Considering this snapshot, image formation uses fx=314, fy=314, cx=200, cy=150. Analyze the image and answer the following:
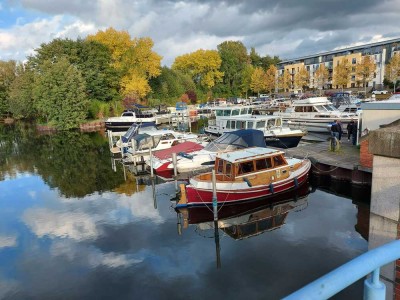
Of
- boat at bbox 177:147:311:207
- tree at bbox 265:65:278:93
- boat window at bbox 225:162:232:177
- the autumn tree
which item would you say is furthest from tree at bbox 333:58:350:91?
boat window at bbox 225:162:232:177

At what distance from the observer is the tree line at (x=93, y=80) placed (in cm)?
5322

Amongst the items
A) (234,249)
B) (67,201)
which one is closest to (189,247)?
(234,249)

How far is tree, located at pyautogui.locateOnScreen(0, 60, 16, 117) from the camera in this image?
251 feet

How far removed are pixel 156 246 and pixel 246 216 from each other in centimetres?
459

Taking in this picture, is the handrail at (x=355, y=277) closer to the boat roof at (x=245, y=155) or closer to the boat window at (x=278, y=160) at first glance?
the boat roof at (x=245, y=155)

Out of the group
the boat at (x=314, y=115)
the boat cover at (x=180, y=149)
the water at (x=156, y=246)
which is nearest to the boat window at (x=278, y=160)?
the water at (x=156, y=246)

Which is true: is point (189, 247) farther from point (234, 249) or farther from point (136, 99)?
point (136, 99)

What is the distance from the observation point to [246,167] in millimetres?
15516

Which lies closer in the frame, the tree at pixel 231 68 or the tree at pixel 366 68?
the tree at pixel 366 68

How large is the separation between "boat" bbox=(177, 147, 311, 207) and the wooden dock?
3323 mm

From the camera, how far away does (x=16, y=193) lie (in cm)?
2094

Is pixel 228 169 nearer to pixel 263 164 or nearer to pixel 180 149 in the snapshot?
pixel 263 164

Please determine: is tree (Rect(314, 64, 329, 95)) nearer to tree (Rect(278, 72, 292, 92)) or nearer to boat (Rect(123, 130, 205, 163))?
tree (Rect(278, 72, 292, 92))

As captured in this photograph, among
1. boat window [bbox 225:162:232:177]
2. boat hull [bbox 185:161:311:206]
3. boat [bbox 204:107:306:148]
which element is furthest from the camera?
boat [bbox 204:107:306:148]
